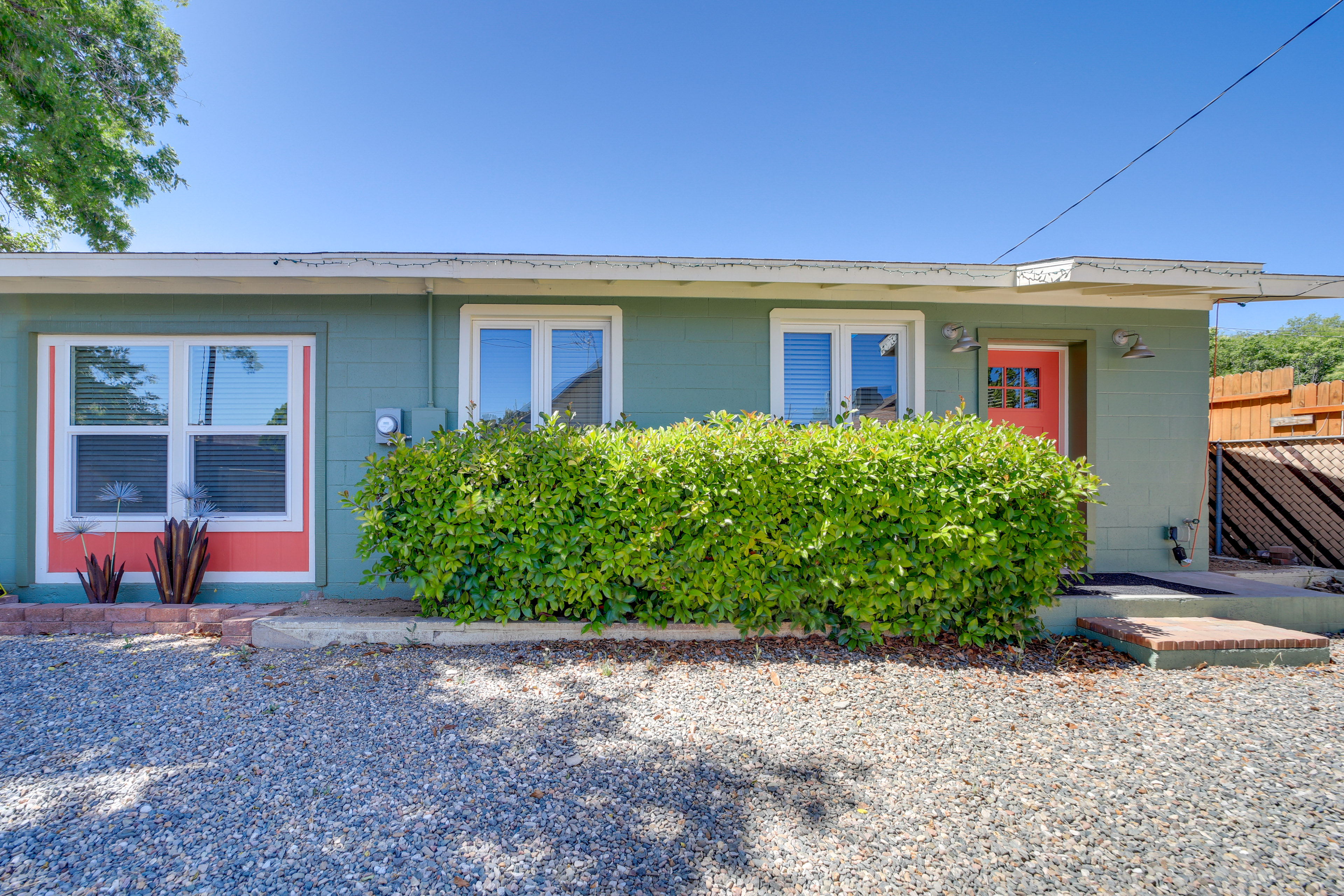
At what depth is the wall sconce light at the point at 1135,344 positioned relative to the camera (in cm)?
487

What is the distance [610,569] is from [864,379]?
9.65ft

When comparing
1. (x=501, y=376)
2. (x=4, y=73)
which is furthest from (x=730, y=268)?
(x=4, y=73)

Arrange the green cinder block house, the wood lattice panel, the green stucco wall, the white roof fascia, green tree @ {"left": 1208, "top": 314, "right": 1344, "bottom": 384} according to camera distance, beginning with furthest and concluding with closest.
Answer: green tree @ {"left": 1208, "top": 314, "right": 1344, "bottom": 384} → the wood lattice panel → the green stucco wall → the green cinder block house → the white roof fascia

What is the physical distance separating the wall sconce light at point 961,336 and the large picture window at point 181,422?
556 cm

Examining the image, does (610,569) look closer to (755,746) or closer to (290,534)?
(755,746)

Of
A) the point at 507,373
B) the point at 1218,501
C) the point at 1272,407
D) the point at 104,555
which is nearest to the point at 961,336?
the point at 1218,501

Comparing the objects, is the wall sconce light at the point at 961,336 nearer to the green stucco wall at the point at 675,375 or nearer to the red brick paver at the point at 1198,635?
the green stucco wall at the point at 675,375

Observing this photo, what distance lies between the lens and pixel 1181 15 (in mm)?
6527

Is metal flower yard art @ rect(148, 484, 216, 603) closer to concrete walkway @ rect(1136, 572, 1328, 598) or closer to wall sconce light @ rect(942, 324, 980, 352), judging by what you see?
wall sconce light @ rect(942, 324, 980, 352)

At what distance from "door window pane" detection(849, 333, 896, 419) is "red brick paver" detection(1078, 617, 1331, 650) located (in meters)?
2.21

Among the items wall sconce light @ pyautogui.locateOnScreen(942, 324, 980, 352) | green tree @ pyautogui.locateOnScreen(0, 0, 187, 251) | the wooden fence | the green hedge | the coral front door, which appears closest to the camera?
the green hedge

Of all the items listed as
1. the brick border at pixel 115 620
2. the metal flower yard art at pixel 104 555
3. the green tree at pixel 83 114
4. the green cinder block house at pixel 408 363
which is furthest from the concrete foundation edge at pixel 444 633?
the green tree at pixel 83 114

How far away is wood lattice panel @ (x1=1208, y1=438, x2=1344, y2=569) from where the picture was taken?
5.62m

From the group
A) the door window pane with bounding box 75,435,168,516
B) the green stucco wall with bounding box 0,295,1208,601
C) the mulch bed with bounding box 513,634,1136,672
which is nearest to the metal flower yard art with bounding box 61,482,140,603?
the door window pane with bounding box 75,435,168,516
